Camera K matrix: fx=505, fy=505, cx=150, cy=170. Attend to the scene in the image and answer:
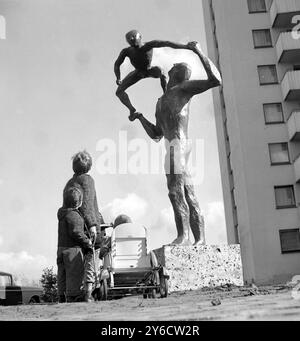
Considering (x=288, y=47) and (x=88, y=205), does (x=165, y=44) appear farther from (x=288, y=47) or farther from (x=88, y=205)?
(x=288, y=47)

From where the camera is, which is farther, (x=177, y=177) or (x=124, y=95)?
(x=124, y=95)

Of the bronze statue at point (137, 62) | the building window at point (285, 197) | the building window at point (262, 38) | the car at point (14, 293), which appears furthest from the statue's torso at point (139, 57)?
the building window at point (262, 38)

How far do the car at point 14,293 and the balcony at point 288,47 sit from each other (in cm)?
1400

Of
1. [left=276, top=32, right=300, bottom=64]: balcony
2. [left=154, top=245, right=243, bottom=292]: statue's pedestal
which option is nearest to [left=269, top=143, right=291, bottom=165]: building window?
[left=276, top=32, right=300, bottom=64]: balcony

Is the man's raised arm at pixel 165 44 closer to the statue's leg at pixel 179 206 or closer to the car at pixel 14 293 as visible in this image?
the statue's leg at pixel 179 206

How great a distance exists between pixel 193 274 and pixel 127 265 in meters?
0.76

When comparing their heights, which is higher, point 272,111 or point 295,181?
point 272,111

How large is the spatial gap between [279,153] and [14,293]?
13.0 metres

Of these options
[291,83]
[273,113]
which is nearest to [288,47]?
[291,83]

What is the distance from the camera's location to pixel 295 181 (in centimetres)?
2041
